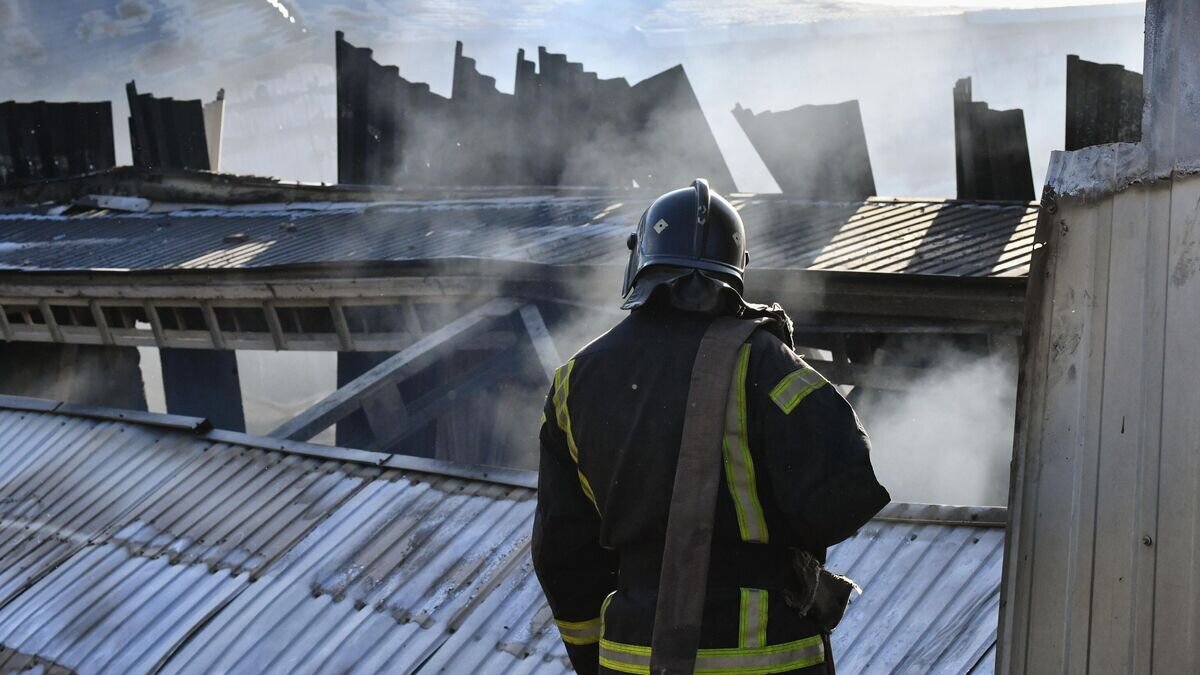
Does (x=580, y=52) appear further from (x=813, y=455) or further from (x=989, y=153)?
(x=813, y=455)

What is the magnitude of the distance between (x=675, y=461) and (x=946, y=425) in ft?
17.3

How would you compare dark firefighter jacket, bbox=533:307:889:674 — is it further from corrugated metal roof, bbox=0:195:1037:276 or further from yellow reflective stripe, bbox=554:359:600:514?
corrugated metal roof, bbox=0:195:1037:276

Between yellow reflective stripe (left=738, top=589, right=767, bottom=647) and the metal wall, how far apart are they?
0.49 meters

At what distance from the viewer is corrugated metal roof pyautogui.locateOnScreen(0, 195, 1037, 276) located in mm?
7527

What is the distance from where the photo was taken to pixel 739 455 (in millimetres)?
2635

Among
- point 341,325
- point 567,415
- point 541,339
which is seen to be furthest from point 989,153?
point 567,415

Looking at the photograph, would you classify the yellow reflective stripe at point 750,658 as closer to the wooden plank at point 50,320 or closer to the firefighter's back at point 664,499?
the firefighter's back at point 664,499

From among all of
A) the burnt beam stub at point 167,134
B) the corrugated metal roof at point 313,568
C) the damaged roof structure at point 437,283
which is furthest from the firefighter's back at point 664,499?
the burnt beam stub at point 167,134

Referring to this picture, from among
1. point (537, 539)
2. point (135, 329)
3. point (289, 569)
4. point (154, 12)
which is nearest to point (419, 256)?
point (135, 329)

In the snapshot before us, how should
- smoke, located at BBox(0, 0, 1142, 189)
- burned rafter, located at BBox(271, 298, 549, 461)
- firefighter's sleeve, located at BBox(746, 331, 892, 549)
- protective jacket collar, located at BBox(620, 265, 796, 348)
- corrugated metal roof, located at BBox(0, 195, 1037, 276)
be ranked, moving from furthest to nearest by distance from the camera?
smoke, located at BBox(0, 0, 1142, 189) → corrugated metal roof, located at BBox(0, 195, 1037, 276) → burned rafter, located at BBox(271, 298, 549, 461) → protective jacket collar, located at BBox(620, 265, 796, 348) → firefighter's sleeve, located at BBox(746, 331, 892, 549)

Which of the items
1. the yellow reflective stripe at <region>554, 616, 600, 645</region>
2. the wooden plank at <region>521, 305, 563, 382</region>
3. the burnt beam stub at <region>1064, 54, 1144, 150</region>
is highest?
the burnt beam stub at <region>1064, 54, 1144, 150</region>

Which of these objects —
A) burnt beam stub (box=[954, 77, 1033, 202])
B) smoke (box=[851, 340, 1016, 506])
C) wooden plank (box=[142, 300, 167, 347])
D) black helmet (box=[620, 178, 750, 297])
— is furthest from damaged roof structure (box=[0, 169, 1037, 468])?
black helmet (box=[620, 178, 750, 297])

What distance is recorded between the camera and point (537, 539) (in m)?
2.93

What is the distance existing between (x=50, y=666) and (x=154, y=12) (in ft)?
95.9
